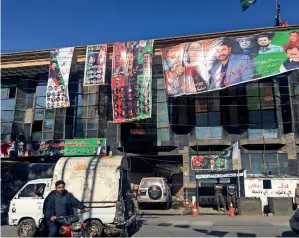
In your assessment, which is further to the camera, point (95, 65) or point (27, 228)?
point (95, 65)

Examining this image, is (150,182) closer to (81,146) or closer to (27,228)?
(81,146)

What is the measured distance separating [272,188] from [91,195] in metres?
12.6

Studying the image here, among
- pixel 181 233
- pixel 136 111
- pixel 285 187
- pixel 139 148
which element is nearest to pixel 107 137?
pixel 139 148

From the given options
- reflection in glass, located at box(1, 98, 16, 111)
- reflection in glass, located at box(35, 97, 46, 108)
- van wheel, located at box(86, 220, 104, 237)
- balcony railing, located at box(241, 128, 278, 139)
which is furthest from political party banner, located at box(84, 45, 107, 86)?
van wheel, located at box(86, 220, 104, 237)

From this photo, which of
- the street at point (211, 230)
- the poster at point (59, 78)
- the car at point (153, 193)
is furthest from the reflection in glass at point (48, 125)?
the street at point (211, 230)

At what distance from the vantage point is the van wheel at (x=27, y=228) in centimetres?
1091

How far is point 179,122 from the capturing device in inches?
1050

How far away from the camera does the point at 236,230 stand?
12266 millimetres

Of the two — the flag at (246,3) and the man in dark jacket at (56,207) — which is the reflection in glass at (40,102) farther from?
the man in dark jacket at (56,207)

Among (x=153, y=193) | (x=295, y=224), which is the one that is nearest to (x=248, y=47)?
(x=153, y=193)

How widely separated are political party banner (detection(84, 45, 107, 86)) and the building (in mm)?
1632

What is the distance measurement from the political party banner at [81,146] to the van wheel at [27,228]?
15.0 metres

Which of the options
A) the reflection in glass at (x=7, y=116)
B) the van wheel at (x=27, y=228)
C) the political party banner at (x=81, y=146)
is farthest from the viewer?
the reflection in glass at (x=7, y=116)

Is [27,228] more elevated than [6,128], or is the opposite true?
[6,128]
